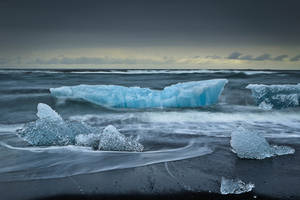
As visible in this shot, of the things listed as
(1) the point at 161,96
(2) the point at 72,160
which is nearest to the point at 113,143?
(2) the point at 72,160

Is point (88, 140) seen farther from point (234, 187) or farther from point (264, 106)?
point (264, 106)

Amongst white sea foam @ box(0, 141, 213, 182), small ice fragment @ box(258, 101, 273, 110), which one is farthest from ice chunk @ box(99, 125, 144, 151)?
small ice fragment @ box(258, 101, 273, 110)

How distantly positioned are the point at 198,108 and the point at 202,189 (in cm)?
586

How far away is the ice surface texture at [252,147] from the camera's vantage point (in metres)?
3.40

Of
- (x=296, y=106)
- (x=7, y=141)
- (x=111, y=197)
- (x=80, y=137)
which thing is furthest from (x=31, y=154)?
(x=296, y=106)

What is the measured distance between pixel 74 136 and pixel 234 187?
2463 mm

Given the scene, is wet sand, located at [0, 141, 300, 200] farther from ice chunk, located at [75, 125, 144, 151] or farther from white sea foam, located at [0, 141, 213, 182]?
ice chunk, located at [75, 125, 144, 151]

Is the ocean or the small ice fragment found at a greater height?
the ocean

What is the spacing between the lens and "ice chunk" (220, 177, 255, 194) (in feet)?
7.96

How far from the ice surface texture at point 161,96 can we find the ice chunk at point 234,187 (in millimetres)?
5783

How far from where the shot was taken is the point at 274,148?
3596 mm

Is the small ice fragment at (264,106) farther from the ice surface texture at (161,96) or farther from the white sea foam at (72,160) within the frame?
the white sea foam at (72,160)

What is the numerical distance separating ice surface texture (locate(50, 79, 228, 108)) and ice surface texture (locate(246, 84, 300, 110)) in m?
1.32

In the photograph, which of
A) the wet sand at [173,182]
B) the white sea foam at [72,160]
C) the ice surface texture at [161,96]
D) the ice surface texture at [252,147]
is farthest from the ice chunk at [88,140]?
the ice surface texture at [161,96]
